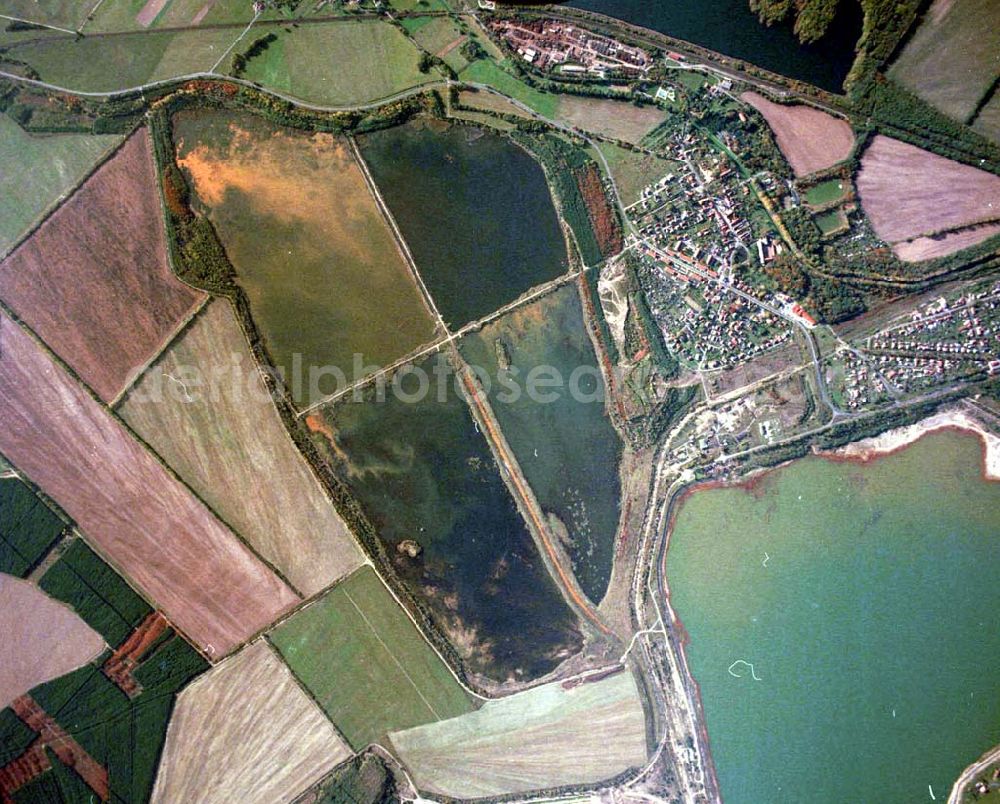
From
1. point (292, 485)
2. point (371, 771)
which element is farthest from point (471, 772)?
point (292, 485)

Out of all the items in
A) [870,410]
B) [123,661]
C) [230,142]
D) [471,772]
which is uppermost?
[230,142]

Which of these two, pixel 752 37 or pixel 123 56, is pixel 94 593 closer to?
pixel 123 56

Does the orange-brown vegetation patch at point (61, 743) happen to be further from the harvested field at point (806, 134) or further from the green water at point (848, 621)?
the harvested field at point (806, 134)

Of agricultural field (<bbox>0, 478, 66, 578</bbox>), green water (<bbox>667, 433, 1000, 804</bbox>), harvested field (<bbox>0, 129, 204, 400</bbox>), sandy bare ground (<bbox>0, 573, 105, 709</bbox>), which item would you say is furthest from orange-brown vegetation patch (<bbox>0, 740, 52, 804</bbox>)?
green water (<bbox>667, 433, 1000, 804</bbox>)

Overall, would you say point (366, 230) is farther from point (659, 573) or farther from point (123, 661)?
point (123, 661)

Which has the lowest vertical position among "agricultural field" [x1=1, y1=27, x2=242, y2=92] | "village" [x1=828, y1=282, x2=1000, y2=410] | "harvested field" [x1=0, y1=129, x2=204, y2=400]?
"village" [x1=828, y1=282, x2=1000, y2=410]

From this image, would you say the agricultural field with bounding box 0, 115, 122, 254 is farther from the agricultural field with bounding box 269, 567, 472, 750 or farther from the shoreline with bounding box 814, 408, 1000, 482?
the shoreline with bounding box 814, 408, 1000, 482

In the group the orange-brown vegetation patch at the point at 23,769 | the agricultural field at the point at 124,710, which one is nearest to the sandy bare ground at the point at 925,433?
the agricultural field at the point at 124,710
